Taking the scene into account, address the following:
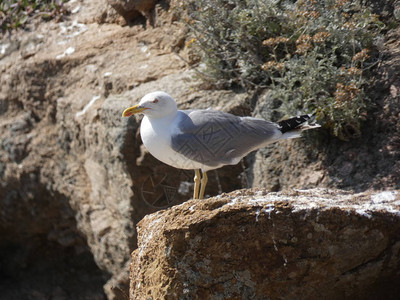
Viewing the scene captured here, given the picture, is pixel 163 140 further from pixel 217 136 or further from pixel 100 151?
pixel 100 151

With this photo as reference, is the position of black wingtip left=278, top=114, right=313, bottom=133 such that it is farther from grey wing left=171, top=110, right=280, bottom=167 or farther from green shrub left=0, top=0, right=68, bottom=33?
green shrub left=0, top=0, right=68, bottom=33

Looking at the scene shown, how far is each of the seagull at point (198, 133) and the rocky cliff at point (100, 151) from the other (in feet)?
2.17

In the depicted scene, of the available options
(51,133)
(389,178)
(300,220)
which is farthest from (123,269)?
(300,220)

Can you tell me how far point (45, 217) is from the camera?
271 inches

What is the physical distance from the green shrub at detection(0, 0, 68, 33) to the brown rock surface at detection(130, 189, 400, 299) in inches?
209

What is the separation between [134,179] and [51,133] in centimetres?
178

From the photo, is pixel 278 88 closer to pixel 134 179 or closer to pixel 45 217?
pixel 134 179

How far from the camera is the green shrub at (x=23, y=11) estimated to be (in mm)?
7316

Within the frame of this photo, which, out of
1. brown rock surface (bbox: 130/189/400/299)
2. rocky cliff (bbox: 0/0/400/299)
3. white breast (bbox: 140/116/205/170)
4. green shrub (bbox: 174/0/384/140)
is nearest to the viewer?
brown rock surface (bbox: 130/189/400/299)

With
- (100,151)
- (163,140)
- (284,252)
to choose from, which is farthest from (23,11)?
(284,252)

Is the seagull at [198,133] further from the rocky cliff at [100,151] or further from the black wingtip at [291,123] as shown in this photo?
the rocky cliff at [100,151]

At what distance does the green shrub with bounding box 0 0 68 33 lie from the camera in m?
7.32

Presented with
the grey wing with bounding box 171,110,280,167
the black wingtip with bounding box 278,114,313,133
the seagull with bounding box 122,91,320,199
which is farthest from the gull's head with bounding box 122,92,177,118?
the black wingtip with bounding box 278,114,313,133

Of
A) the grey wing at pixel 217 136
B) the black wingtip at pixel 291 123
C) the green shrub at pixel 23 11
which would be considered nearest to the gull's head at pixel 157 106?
the grey wing at pixel 217 136
